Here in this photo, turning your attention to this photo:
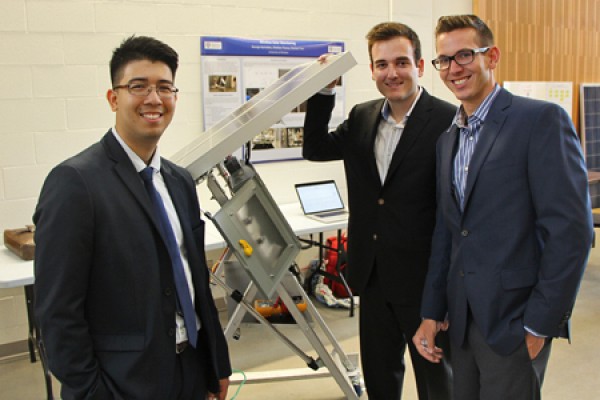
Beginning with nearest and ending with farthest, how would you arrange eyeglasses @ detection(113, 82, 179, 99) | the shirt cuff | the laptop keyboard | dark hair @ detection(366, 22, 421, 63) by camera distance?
1. eyeglasses @ detection(113, 82, 179, 99)
2. the shirt cuff
3. dark hair @ detection(366, 22, 421, 63)
4. the laptop keyboard

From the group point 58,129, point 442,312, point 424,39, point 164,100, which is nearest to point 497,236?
point 442,312

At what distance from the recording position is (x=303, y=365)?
128 inches

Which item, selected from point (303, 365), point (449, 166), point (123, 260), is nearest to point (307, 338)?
point (303, 365)

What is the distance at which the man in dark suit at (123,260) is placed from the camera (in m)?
1.22

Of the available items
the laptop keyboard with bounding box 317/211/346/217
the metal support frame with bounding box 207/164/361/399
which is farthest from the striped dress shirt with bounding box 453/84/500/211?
the laptop keyboard with bounding box 317/211/346/217

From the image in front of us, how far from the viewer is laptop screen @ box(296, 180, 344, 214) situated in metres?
3.85

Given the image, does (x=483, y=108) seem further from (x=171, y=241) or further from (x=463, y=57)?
(x=171, y=241)

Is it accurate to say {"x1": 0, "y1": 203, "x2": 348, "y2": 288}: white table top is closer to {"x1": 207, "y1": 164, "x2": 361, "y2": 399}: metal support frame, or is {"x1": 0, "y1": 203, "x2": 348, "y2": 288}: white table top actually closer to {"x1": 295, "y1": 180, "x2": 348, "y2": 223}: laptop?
{"x1": 295, "y1": 180, "x2": 348, "y2": 223}: laptop

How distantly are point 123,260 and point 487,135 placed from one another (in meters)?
1.05

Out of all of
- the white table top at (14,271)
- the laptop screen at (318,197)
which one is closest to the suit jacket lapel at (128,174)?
the white table top at (14,271)

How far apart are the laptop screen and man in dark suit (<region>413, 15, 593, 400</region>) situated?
6.99 ft

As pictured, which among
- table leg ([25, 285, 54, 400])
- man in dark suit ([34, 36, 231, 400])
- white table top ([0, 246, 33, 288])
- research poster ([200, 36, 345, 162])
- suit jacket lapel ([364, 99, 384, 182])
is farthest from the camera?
research poster ([200, 36, 345, 162])

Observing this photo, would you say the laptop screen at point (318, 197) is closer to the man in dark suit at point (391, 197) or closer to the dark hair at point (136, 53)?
the man in dark suit at point (391, 197)

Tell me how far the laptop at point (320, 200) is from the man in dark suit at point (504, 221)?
6.76 feet
